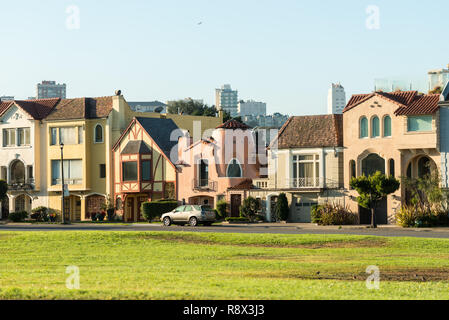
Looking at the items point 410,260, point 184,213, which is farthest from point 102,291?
point 184,213

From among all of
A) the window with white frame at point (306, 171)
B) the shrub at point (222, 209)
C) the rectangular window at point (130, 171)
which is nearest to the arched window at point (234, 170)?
the shrub at point (222, 209)

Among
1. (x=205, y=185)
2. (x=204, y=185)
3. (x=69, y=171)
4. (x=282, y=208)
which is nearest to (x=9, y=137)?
(x=69, y=171)

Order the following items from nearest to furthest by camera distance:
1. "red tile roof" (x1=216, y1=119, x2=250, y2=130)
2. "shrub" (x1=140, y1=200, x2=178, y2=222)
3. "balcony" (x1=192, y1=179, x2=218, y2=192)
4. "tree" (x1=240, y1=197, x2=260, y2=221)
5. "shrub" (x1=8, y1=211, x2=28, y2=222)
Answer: "tree" (x1=240, y1=197, x2=260, y2=221) < "shrub" (x1=140, y1=200, x2=178, y2=222) < "red tile roof" (x1=216, y1=119, x2=250, y2=130) < "balcony" (x1=192, y1=179, x2=218, y2=192) < "shrub" (x1=8, y1=211, x2=28, y2=222)

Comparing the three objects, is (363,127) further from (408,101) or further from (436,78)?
(436,78)

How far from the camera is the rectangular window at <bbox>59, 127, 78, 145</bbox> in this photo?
261 feet

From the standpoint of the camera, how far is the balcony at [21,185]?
3211 inches

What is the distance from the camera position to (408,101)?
193ft

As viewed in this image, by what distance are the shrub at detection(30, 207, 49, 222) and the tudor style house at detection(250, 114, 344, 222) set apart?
21.9 metres

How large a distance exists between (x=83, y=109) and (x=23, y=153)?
25.2ft

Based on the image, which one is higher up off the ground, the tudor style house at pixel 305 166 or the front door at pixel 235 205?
the tudor style house at pixel 305 166

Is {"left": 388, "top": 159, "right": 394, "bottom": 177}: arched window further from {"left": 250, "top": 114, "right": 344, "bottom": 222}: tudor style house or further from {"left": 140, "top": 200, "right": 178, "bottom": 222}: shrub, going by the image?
{"left": 140, "top": 200, "right": 178, "bottom": 222}: shrub

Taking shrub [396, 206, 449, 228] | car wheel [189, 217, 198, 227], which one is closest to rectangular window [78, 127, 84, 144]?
car wheel [189, 217, 198, 227]

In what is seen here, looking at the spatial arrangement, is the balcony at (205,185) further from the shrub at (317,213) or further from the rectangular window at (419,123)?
the rectangular window at (419,123)

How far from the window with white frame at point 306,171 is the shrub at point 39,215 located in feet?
84.0
